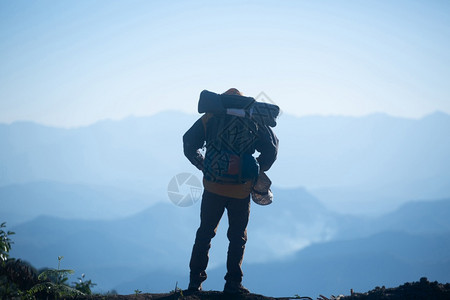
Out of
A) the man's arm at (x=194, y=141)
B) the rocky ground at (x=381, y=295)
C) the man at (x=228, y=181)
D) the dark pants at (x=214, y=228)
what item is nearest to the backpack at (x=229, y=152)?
the man at (x=228, y=181)

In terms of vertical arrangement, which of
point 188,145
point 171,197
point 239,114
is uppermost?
point 239,114

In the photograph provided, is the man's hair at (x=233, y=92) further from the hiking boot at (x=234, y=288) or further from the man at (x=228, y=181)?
the hiking boot at (x=234, y=288)

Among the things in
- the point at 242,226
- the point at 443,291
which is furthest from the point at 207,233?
the point at 443,291

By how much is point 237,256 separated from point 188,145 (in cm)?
186

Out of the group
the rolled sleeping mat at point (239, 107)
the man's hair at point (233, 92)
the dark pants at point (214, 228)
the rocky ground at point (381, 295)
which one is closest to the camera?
the rocky ground at point (381, 295)

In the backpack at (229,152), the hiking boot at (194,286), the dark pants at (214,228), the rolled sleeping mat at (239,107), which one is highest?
the rolled sleeping mat at (239,107)

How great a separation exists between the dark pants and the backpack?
35cm

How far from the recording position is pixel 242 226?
6152mm

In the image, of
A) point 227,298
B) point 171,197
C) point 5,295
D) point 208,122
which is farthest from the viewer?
point 171,197

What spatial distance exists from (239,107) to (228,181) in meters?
1.12

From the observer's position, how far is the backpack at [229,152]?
5.92m

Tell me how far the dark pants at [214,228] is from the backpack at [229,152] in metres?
0.35

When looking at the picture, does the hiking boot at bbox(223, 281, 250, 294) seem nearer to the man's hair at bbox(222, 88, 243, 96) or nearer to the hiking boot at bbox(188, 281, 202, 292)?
the hiking boot at bbox(188, 281, 202, 292)

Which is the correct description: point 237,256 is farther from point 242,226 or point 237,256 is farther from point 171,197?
point 171,197
